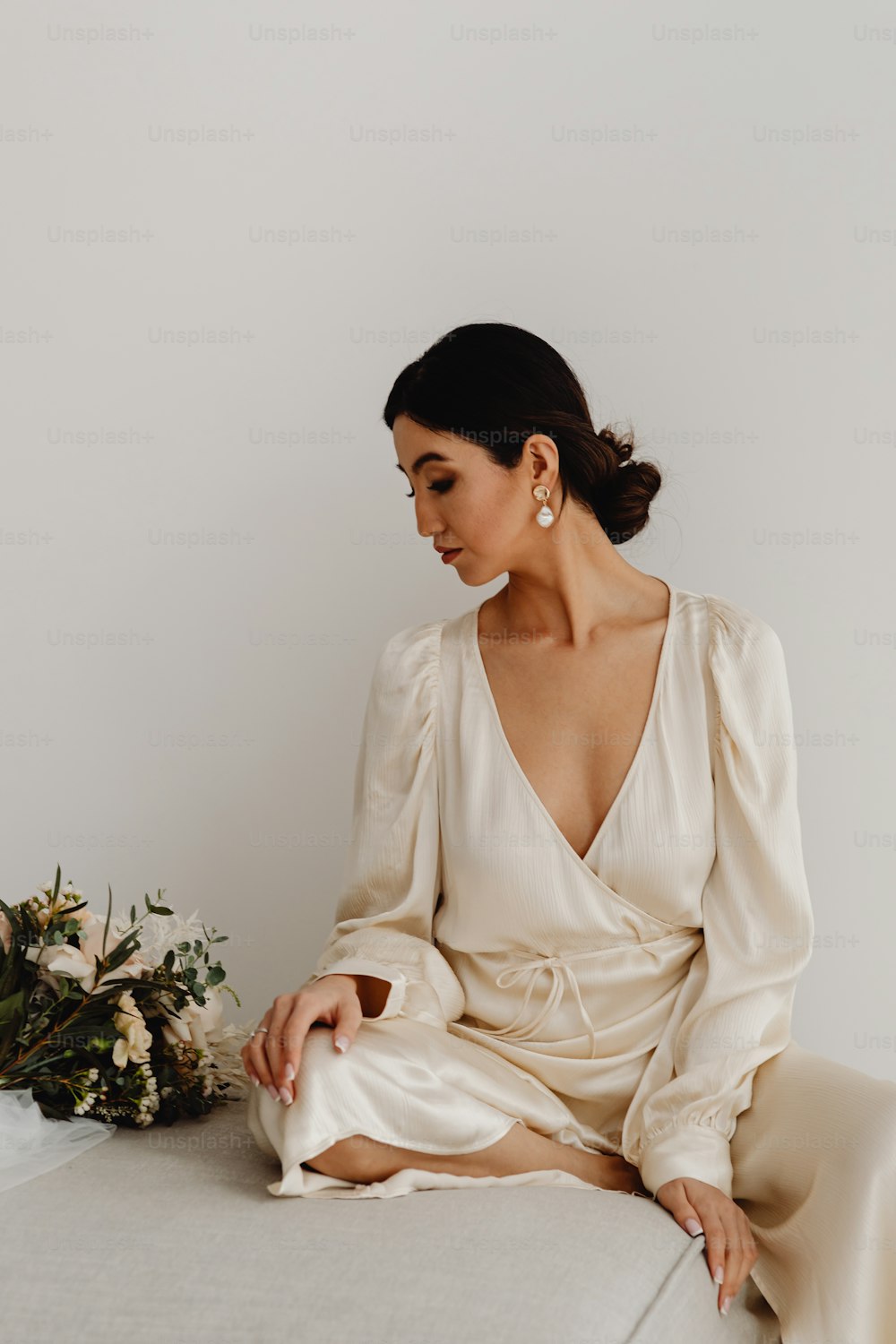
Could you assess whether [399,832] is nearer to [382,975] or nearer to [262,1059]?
[382,975]


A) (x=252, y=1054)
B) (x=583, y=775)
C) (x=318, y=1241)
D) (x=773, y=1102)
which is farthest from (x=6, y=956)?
(x=773, y=1102)

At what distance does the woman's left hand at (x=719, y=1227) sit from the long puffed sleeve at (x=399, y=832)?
18.2 inches

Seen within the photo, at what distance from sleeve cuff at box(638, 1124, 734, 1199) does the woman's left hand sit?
Result: 1 cm

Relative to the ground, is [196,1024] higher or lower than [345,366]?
lower

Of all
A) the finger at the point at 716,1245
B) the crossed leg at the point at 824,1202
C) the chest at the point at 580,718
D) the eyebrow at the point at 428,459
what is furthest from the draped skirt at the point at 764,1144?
the eyebrow at the point at 428,459

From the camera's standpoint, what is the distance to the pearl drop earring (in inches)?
82.6

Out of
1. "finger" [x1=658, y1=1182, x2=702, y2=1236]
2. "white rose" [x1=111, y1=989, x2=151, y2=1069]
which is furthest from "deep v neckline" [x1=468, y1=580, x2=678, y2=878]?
"white rose" [x1=111, y1=989, x2=151, y2=1069]

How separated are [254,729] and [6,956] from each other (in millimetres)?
837

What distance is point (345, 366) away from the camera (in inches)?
105

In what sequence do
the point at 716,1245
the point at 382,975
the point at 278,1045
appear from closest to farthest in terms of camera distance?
the point at 716,1245 < the point at 278,1045 < the point at 382,975

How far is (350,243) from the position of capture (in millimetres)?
2656

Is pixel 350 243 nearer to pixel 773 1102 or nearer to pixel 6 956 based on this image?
pixel 6 956

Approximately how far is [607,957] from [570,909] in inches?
3.8

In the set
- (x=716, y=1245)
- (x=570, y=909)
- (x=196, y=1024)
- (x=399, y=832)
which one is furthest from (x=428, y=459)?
(x=716, y=1245)
